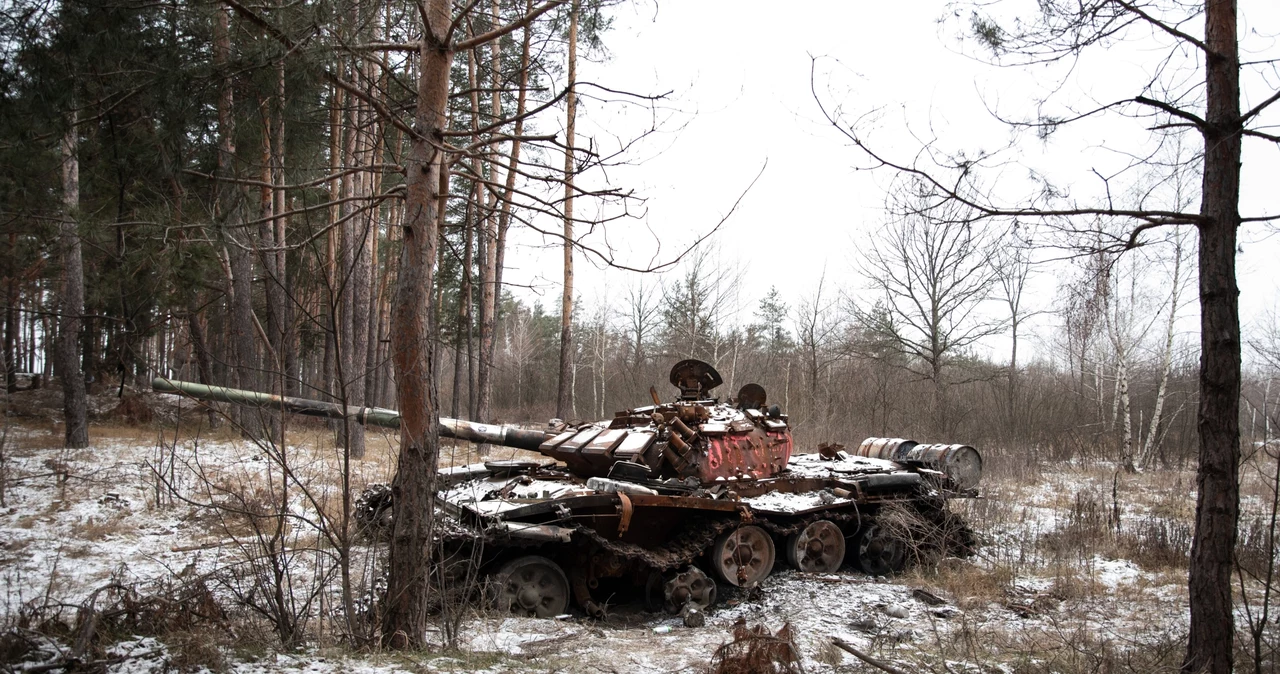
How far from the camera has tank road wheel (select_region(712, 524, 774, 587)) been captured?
29.2 ft

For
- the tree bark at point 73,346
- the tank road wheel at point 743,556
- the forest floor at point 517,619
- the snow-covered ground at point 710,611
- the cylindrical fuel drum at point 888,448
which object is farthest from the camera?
the tree bark at point 73,346

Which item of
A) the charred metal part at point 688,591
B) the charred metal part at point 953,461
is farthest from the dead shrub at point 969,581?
the charred metal part at point 688,591

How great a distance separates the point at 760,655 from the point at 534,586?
336 centimetres

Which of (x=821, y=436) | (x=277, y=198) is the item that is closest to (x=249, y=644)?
(x=277, y=198)

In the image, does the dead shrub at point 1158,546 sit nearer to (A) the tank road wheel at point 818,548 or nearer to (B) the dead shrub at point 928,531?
(B) the dead shrub at point 928,531

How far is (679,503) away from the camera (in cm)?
841

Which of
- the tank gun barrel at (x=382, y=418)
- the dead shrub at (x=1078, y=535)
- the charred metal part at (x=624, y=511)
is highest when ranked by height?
the tank gun barrel at (x=382, y=418)

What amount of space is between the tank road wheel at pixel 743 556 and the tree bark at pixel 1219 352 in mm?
4568

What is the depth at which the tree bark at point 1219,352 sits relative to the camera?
4.86 metres

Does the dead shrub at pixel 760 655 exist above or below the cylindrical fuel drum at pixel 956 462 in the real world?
below

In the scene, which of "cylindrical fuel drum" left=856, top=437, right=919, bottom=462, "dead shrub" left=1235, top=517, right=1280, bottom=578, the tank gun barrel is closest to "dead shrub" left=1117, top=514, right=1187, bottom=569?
"dead shrub" left=1235, top=517, right=1280, bottom=578

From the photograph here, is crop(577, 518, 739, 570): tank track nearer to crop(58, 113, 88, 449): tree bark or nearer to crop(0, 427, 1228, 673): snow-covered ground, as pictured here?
crop(0, 427, 1228, 673): snow-covered ground

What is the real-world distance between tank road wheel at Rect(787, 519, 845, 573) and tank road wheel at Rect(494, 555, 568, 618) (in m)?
3.11

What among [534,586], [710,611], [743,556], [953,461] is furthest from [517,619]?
[953,461]
